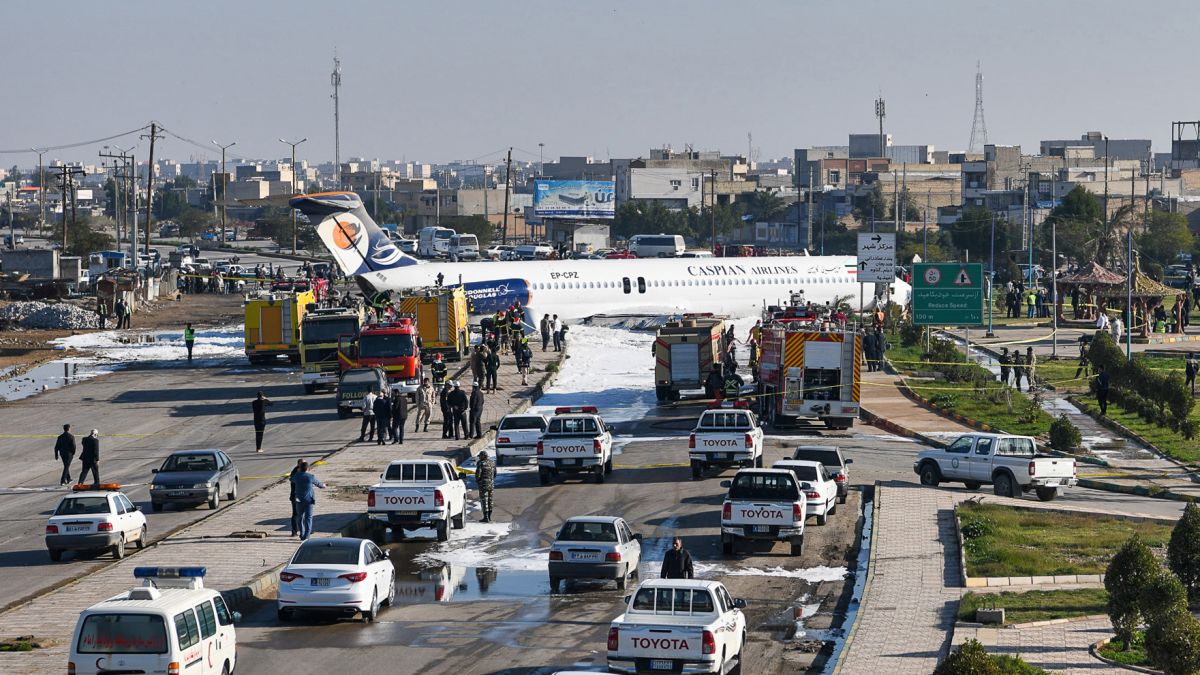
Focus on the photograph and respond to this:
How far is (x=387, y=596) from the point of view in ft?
72.9

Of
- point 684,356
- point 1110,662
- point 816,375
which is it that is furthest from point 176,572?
point 684,356

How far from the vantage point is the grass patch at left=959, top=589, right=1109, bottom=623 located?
20625 mm

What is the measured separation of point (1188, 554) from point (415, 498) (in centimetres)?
1283

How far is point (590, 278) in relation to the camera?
70.5 meters

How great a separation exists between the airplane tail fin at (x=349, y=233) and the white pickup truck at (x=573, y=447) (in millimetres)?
30944

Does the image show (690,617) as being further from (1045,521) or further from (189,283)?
(189,283)

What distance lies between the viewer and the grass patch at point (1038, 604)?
20625 mm

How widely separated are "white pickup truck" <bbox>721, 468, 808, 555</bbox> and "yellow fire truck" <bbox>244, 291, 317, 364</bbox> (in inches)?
1325

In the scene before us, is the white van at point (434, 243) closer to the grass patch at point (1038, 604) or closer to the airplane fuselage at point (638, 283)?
the airplane fuselage at point (638, 283)

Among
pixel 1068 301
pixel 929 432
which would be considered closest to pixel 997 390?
pixel 929 432

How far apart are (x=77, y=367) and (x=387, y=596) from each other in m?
41.6

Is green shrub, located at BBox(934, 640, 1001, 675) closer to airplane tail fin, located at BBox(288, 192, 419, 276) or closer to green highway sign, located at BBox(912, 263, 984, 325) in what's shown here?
green highway sign, located at BBox(912, 263, 984, 325)

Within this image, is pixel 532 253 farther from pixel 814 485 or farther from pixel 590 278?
pixel 814 485

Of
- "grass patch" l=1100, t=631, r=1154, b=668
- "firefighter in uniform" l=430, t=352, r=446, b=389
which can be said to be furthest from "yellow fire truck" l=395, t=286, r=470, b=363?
"grass patch" l=1100, t=631, r=1154, b=668
